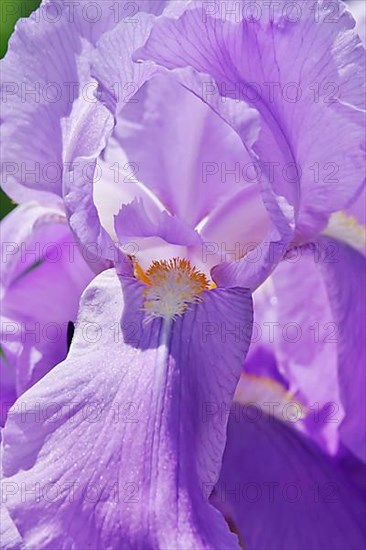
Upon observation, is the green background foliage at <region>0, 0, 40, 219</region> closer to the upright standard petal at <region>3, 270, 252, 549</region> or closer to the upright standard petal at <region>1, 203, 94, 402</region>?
the upright standard petal at <region>1, 203, 94, 402</region>

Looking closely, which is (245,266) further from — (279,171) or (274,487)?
(274,487)

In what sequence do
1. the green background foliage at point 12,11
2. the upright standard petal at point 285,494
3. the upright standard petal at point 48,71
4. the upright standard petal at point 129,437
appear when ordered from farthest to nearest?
1. the green background foliage at point 12,11
2. the upright standard petal at point 285,494
3. the upright standard petal at point 48,71
4. the upright standard petal at point 129,437

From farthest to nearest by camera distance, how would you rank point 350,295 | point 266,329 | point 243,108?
point 266,329, point 350,295, point 243,108

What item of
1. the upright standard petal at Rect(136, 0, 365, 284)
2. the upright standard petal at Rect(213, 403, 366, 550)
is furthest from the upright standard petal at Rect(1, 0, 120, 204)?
the upright standard petal at Rect(213, 403, 366, 550)

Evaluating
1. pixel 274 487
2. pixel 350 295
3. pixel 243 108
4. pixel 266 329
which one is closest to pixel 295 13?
pixel 243 108

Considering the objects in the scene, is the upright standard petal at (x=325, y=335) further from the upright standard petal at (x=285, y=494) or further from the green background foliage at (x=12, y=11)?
the green background foliage at (x=12, y=11)

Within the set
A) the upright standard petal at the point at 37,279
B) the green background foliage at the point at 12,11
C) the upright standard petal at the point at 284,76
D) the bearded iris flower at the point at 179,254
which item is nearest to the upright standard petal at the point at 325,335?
the bearded iris flower at the point at 179,254

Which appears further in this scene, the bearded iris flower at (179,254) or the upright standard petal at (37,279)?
the upright standard petal at (37,279)
